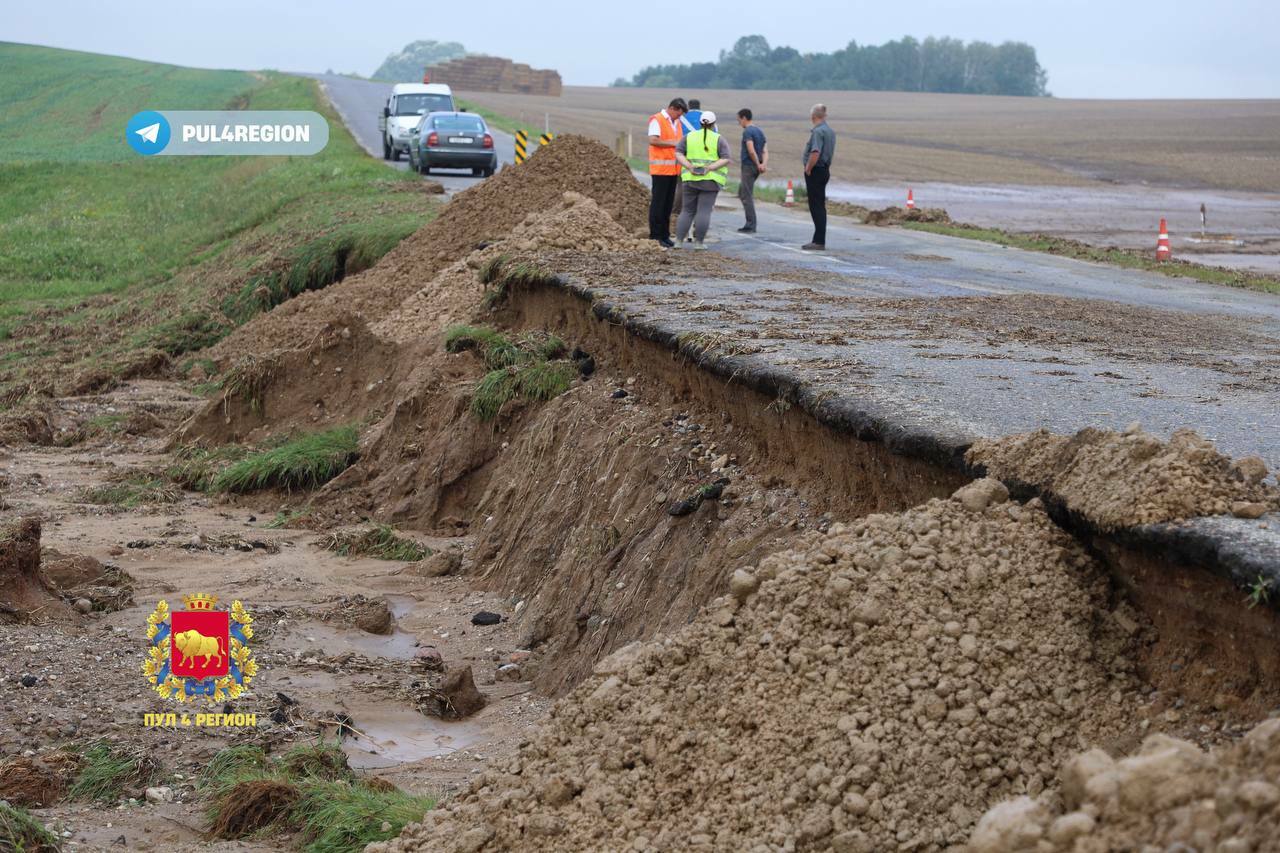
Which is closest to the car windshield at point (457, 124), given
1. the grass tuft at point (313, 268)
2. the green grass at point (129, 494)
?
the grass tuft at point (313, 268)

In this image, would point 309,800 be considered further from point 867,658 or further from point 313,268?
point 313,268

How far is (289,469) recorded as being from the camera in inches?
429

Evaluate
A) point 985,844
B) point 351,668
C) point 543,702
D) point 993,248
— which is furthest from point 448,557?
point 993,248

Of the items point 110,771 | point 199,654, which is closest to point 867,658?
point 110,771

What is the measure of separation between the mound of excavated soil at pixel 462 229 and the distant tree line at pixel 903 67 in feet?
359

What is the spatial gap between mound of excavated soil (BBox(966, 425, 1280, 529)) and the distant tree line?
12232 cm

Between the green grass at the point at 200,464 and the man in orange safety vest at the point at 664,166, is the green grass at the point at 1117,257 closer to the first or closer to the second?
the man in orange safety vest at the point at 664,166

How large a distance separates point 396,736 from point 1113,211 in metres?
29.6

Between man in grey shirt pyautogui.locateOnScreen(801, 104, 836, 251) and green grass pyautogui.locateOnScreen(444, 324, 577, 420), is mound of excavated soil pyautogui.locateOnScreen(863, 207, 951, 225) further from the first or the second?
green grass pyautogui.locateOnScreen(444, 324, 577, 420)

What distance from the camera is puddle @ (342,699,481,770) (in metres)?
5.83

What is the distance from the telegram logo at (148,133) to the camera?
156ft

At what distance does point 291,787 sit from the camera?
5082 millimetres

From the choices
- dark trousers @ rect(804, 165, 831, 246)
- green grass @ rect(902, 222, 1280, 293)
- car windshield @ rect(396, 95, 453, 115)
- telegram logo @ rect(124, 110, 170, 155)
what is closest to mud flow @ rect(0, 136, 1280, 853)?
dark trousers @ rect(804, 165, 831, 246)

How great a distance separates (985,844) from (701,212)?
13363 mm
